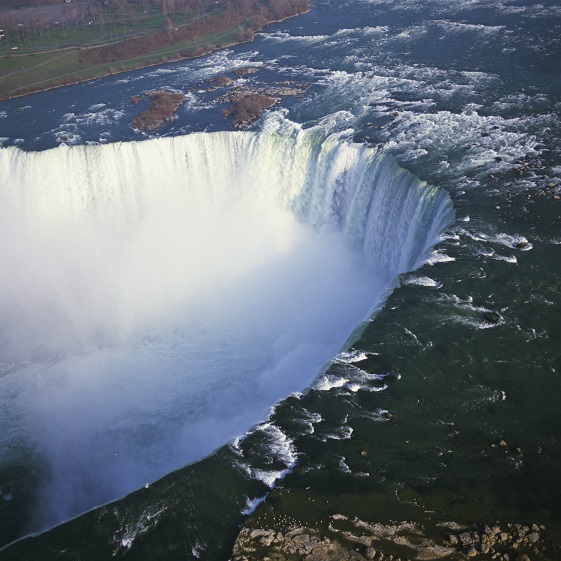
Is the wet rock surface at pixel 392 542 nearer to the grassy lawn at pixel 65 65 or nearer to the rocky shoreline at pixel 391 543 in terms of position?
the rocky shoreline at pixel 391 543

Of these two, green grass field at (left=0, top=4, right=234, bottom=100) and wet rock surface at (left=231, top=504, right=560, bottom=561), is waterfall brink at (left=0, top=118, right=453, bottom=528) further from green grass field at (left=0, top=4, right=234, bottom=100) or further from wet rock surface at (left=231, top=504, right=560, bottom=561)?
green grass field at (left=0, top=4, right=234, bottom=100)

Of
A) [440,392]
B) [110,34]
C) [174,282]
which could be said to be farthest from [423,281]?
[110,34]

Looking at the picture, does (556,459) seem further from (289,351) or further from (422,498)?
(289,351)

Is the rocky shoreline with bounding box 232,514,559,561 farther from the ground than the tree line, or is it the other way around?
the tree line

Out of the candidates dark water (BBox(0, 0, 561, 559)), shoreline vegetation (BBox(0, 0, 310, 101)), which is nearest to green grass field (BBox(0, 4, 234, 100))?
shoreline vegetation (BBox(0, 0, 310, 101))

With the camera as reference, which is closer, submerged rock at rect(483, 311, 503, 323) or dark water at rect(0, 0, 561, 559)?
dark water at rect(0, 0, 561, 559)

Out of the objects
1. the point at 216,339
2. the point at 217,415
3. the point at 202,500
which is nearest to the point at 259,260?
the point at 216,339
